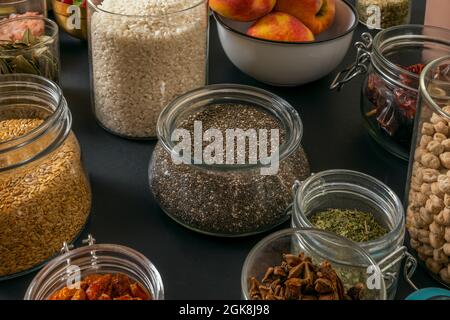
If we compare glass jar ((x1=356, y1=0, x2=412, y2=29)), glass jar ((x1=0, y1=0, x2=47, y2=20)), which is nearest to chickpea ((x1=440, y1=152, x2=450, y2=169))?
glass jar ((x1=356, y1=0, x2=412, y2=29))

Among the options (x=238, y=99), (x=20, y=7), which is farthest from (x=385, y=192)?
(x=20, y=7)

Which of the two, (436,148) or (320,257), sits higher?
(436,148)

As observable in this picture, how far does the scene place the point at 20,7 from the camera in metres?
1.26

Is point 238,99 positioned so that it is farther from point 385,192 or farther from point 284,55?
point 385,192

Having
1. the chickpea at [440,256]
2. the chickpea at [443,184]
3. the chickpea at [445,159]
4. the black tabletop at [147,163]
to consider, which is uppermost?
the chickpea at [445,159]

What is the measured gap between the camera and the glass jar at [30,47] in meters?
1.10

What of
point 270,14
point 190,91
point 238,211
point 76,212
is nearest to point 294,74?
point 270,14

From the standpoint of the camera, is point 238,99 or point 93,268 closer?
point 93,268

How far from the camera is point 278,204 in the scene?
0.95 m

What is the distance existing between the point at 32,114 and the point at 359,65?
53 centimetres

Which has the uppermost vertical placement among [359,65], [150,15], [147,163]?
[150,15]

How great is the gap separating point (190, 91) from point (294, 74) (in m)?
0.23
